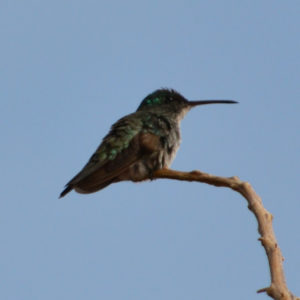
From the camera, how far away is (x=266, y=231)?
253 cm

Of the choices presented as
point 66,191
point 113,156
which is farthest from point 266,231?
point 113,156

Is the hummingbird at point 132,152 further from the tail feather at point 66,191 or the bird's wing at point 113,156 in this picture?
the tail feather at point 66,191

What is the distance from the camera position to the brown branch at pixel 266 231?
224 centimetres

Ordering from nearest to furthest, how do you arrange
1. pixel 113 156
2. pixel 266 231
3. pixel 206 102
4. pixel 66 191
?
1. pixel 266 231
2. pixel 66 191
3. pixel 113 156
4. pixel 206 102

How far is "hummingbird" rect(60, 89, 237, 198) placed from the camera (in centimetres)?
575

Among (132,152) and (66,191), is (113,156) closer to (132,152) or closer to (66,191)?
(132,152)

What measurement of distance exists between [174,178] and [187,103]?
3.64 metres

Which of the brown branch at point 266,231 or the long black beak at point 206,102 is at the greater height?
the long black beak at point 206,102

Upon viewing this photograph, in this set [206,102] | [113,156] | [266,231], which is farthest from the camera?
[206,102]

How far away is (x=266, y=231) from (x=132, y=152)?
3767 millimetres

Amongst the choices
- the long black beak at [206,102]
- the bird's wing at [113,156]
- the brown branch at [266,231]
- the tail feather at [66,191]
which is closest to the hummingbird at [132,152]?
the bird's wing at [113,156]

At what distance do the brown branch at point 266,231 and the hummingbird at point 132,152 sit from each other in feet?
7.83

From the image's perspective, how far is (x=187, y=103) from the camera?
7613 millimetres

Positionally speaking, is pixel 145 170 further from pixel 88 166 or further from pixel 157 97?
pixel 157 97
